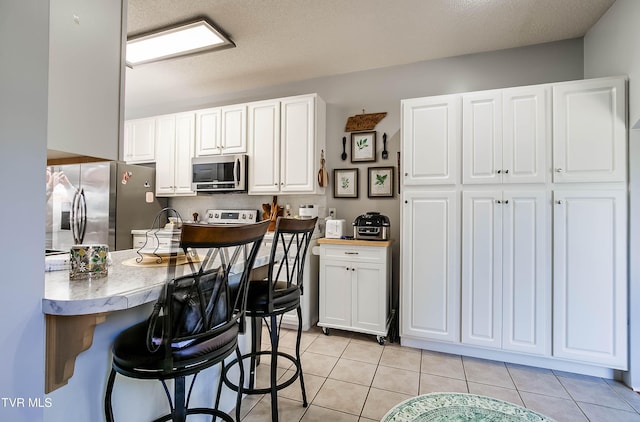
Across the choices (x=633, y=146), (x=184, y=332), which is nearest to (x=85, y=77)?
(x=184, y=332)

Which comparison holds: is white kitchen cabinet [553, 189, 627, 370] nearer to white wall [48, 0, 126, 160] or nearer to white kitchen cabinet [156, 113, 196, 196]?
white wall [48, 0, 126, 160]

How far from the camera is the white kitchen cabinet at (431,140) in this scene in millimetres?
2510

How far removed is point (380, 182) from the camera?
3.28m

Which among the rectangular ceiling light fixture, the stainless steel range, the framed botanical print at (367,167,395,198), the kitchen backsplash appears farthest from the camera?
the stainless steel range

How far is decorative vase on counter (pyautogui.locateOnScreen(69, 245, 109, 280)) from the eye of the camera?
1.07 meters

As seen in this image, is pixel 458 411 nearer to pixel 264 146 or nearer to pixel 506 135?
pixel 506 135

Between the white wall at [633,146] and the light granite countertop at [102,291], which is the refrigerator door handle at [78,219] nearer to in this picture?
the light granite countertop at [102,291]

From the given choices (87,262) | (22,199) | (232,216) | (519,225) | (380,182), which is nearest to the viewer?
(22,199)

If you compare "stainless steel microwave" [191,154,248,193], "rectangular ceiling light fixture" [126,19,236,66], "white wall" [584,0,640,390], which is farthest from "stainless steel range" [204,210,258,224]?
"white wall" [584,0,640,390]

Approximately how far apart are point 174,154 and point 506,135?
367cm

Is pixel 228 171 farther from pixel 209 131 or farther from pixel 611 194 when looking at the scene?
pixel 611 194

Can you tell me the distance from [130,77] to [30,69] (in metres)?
3.38

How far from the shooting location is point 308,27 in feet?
8.36

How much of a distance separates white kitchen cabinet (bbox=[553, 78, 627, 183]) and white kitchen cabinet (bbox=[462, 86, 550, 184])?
9cm
